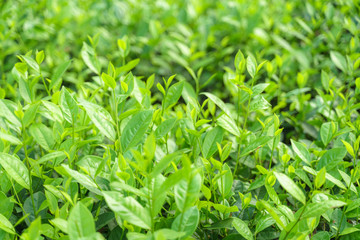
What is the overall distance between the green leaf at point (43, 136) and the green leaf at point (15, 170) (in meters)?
0.18

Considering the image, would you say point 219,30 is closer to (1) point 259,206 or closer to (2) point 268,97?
(2) point 268,97

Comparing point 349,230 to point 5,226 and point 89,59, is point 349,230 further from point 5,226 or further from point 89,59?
point 89,59

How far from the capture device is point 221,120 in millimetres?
1375

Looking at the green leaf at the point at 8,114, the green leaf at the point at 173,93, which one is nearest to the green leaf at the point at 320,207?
the green leaf at the point at 173,93

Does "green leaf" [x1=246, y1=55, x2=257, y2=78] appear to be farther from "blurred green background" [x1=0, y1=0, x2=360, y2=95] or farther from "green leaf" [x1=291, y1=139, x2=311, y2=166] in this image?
"blurred green background" [x1=0, y1=0, x2=360, y2=95]

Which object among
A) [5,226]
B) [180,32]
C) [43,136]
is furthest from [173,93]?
[180,32]

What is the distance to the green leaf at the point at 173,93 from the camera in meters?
1.49

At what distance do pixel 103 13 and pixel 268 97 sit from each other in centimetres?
197

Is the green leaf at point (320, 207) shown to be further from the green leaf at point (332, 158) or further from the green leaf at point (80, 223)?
the green leaf at point (80, 223)

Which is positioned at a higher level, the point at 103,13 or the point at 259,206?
the point at 103,13

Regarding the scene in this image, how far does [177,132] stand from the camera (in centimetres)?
160

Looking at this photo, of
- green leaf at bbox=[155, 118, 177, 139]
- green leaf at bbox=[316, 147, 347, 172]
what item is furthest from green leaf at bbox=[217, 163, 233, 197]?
green leaf at bbox=[316, 147, 347, 172]

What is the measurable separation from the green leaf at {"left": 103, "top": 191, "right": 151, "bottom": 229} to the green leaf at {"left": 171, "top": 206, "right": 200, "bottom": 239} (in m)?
0.08

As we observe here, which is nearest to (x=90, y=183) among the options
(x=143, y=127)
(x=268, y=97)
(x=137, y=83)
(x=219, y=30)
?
(x=143, y=127)
